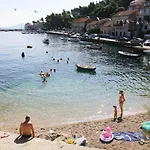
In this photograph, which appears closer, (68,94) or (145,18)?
(68,94)

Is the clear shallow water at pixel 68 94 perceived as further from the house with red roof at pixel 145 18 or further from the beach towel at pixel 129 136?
the house with red roof at pixel 145 18

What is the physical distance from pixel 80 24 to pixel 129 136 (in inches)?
5324

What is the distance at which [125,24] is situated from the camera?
307 feet

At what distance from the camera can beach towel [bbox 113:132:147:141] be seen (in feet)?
53.4

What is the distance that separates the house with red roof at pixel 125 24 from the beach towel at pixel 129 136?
252 ft

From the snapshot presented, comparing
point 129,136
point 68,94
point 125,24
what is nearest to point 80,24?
point 125,24

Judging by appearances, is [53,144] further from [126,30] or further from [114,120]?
[126,30]

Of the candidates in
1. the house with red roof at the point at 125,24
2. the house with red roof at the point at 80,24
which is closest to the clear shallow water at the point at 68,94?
the house with red roof at the point at 125,24

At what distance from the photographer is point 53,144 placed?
38.5 feet

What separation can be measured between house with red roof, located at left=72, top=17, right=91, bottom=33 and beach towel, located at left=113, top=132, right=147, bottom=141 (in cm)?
12870

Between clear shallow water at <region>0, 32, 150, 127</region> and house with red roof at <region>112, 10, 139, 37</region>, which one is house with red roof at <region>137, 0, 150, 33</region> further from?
clear shallow water at <region>0, 32, 150, 127</region>

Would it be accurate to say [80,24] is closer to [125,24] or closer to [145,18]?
[125,24]

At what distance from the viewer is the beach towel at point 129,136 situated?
16281 millimetres

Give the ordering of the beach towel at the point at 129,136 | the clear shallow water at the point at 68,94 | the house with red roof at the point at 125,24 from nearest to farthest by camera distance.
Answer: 1. the beach towel at the point at 129,136
2. the clear shallow water at the point at 68,94
3. the house with red roof at the point at 125,24
